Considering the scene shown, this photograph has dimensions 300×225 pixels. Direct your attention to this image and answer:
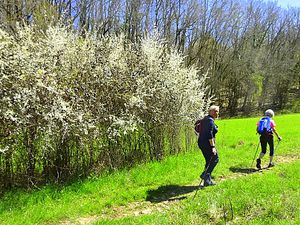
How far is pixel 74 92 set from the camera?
315 inches

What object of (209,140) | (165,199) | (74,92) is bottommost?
(165,199)

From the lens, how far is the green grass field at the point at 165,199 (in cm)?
580

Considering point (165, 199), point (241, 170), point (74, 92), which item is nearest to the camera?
point (165, 199)

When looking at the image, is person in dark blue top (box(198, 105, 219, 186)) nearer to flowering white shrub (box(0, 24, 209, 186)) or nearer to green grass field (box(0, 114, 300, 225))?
green grass field (box(0, 114, 300, 225))

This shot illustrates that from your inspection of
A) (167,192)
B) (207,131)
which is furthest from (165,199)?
(207,131)

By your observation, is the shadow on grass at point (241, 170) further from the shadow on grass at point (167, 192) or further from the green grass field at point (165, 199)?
the shadow on grass at point (167, 192)

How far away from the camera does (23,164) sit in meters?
7.58

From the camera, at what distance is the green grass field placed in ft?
19.0

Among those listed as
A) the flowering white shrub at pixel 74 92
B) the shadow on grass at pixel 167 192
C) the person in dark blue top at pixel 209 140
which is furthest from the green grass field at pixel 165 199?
the flowering white shrub at pixel 74 92

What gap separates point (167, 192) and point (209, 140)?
1.69 meters

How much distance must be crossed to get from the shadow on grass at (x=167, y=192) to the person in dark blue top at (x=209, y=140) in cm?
45

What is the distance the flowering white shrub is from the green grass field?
106 cm

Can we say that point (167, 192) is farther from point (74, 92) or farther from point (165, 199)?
point (74, 92)

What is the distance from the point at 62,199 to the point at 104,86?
330cm
